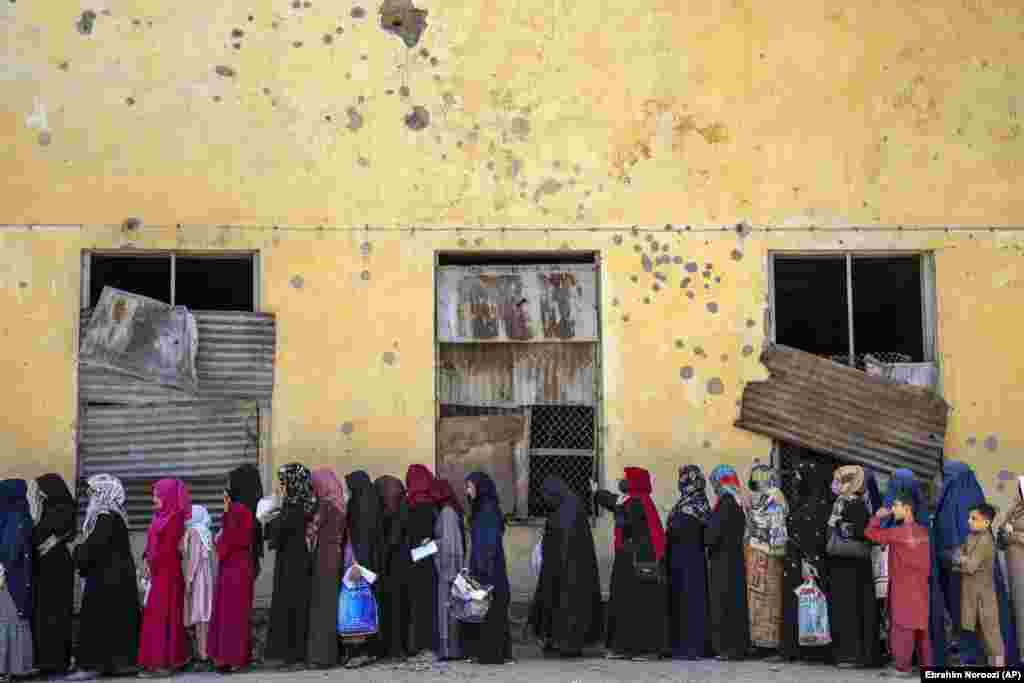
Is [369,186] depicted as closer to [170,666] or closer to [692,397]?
[692,397]

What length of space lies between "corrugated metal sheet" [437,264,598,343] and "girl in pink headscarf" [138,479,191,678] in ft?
8.50

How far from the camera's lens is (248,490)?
34.1 feet

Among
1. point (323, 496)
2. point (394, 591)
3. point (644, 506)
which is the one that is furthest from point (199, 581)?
point (644, 506)

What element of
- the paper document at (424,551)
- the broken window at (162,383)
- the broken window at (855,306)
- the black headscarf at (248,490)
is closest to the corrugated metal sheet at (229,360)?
the broken window at (162,383)

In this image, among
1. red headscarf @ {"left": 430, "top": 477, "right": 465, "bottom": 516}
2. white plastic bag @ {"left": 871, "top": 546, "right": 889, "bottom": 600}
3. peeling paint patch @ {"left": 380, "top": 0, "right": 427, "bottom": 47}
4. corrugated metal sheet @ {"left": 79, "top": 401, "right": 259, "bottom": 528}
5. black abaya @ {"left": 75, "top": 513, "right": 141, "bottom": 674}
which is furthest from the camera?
peeling paint patch @ {"left": 380, "top": 0, "right": 427, "bottom": 47}

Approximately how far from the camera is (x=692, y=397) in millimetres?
11562

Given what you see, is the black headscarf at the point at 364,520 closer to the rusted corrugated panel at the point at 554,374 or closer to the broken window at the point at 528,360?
the broken window at the point at 528,360

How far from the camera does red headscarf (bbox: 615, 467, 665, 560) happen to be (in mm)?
10430

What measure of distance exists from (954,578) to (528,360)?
11.4 ft

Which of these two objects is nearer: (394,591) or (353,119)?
(394,591)

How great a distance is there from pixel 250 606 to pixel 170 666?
62cm

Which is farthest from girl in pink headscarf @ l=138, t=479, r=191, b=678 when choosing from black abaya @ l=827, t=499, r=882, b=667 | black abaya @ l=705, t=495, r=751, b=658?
black abaya @ l=827, t=499, r=882, b=667

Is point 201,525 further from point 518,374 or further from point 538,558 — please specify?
point 518,374

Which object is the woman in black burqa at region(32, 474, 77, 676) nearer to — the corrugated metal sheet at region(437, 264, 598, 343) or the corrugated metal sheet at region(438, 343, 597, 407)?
the corrugated metal sheet at region(438, 343, 597, 407)
